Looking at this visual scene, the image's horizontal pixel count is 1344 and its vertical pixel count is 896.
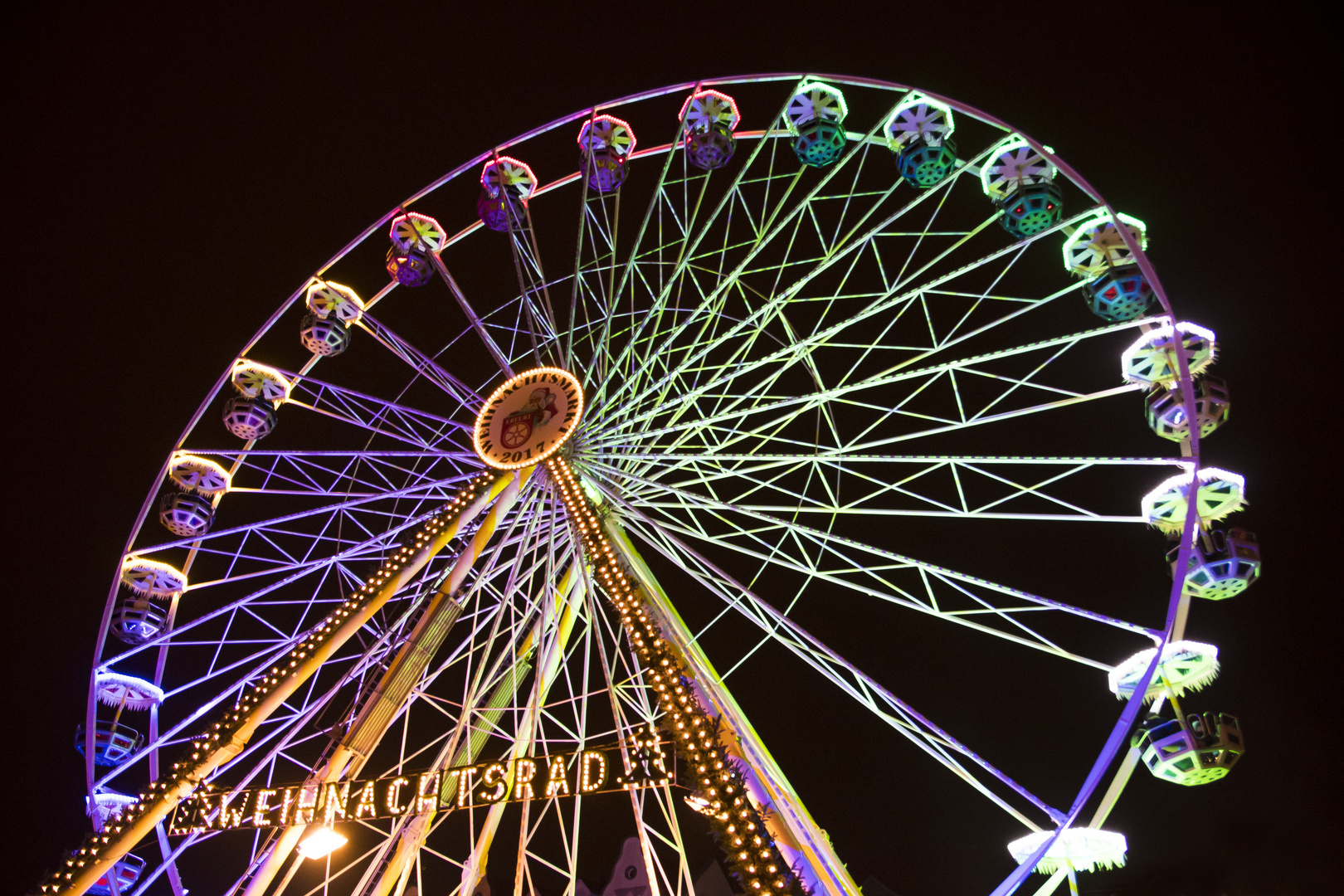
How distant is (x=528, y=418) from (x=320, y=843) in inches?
225

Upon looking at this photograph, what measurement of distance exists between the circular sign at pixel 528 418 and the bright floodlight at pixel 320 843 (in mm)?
4808

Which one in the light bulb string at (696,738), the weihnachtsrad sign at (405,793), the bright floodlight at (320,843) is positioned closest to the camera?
the light bulb string at (696,738)

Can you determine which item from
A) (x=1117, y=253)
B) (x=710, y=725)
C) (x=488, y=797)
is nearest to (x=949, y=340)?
(x=1117, y=253)

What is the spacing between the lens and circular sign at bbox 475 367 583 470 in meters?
11.8

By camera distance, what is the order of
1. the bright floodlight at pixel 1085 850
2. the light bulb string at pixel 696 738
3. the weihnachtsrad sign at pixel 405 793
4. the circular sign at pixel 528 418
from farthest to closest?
the circular sign at pixel 528 418 → the weihnachtsrad sign at pixel 405 793 → the bright floodlight at pixel 1085 850 → the light bulb string at pixel 696 738

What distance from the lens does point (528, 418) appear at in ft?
39.9

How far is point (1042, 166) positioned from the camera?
11773mm

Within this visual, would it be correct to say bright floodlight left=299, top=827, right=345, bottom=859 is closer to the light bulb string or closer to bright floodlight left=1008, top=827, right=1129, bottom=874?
the light bulb string

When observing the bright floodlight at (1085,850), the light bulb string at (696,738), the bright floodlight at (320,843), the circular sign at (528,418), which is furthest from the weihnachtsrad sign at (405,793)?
the bright floodlight at (1085,850)

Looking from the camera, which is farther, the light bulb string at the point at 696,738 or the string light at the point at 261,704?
the string light at the point at 261,704

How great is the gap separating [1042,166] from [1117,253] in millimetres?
1459

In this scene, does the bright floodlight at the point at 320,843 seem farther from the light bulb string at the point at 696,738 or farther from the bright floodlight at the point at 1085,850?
the bright floodlight at the point at 1085,850

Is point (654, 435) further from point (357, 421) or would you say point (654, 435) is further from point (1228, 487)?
point (1228, 487)

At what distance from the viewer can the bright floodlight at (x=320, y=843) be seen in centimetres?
1062
